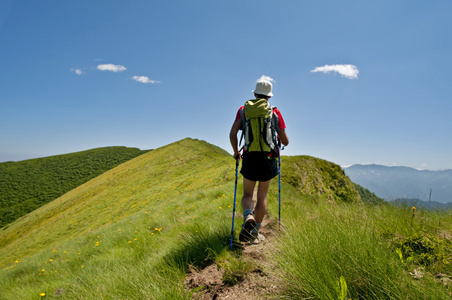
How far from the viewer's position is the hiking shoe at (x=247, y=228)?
421 cm

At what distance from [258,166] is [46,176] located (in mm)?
95929

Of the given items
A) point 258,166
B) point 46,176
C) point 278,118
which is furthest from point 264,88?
point 46,176

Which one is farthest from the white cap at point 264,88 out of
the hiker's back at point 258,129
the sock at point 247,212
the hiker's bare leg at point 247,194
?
the sock at point 247,212

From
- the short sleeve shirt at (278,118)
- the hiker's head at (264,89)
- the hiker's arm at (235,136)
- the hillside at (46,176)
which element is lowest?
the hillside at (46,176)

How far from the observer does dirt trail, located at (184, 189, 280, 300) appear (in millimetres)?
2808

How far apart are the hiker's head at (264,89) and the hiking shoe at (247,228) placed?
221 cm

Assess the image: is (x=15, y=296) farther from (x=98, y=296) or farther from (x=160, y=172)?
(x=160, y=172)

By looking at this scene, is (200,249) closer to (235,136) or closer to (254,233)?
(254,233)

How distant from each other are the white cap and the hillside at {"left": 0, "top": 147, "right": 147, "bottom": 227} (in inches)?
3020

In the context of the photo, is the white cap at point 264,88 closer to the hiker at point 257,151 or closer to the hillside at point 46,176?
the hiker at point 257,151

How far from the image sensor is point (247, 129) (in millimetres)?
4305

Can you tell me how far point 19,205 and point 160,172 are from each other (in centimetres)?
5778

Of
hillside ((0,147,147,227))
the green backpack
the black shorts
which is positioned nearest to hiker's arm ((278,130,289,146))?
the green backpack

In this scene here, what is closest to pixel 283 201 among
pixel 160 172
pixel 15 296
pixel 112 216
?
pixel 15 296
